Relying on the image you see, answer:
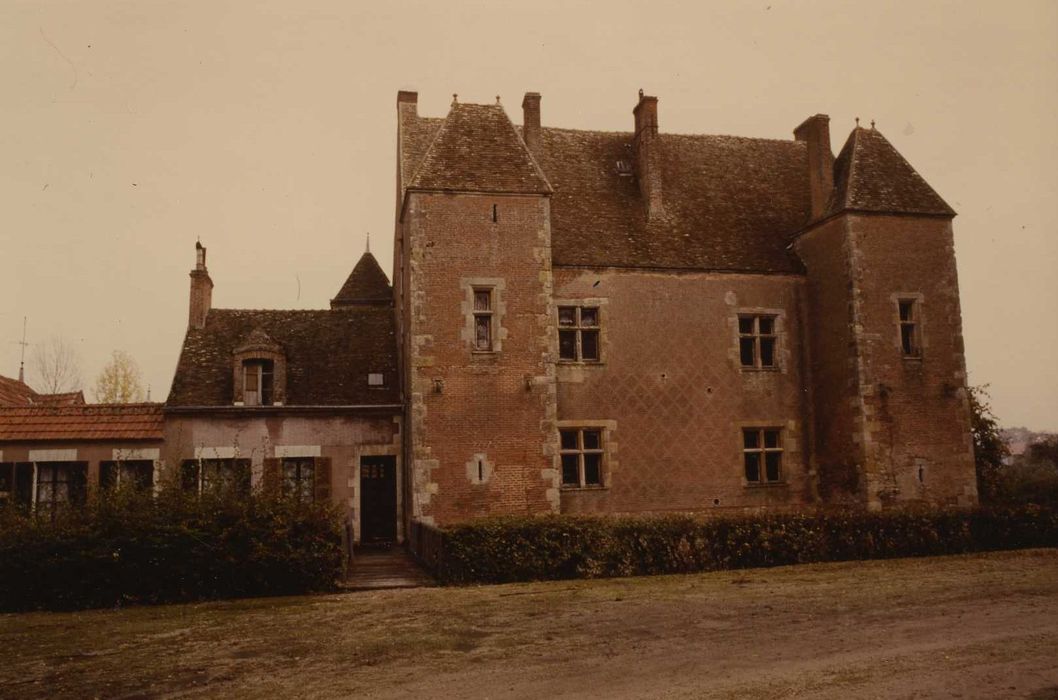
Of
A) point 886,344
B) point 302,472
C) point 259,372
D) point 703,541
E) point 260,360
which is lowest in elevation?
point 703,541

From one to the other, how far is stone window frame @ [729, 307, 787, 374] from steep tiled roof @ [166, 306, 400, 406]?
8.51 metres

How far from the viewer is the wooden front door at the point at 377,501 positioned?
829 inches

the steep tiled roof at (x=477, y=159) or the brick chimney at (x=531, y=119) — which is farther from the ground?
the brick chimney at (x=531, y=119)

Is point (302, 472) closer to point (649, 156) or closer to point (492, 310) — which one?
point (492, 310)

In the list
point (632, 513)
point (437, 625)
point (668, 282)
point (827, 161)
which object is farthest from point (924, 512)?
point (437, 625)

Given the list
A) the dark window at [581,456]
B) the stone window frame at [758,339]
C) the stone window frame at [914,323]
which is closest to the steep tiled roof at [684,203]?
the stone window frame at [758,339]

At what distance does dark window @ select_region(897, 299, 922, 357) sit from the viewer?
2089 centimetres

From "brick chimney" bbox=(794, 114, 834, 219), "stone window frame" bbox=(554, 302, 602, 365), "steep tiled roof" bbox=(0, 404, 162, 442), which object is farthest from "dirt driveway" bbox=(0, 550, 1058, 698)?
"brick chimney" bbox=(794, 114, 834, 219)

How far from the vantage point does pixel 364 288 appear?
90.8 ft

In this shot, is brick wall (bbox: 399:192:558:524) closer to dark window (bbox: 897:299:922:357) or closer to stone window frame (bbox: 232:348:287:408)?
stone window frame (bbox: 232:348:287:408)

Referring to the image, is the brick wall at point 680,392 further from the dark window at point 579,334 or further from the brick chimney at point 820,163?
the brick chimney at point 820,163

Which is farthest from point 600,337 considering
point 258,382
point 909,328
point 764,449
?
point 258,382

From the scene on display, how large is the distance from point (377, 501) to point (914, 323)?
13560mm

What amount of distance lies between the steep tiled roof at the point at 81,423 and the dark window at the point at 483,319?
7.80m
